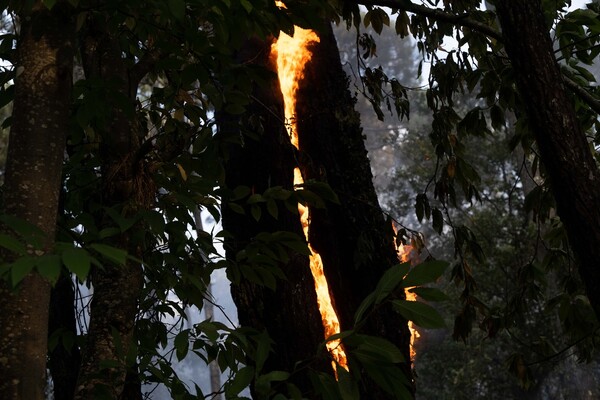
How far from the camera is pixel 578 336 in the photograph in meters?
3.70

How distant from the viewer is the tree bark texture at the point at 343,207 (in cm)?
362

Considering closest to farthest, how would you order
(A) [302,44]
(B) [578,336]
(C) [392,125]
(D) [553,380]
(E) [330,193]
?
(E) [330,193] → (B) [578,336] → (A) [302,44] → (D) [553,380] → (C) [392,125]

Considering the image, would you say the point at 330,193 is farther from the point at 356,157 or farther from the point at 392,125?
the point at 392,125

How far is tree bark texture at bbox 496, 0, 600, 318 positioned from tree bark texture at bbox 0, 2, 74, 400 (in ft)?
4.50

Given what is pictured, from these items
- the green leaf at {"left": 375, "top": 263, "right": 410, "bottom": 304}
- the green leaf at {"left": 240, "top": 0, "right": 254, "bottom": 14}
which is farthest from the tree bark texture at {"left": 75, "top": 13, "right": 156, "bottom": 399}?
the green leaf at {"left": 375, "top": 263, "right": 410, "bottom": 304}

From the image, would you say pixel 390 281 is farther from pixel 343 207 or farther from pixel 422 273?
pixel 343 207

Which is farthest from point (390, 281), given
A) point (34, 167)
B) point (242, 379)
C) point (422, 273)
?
point (34, 167)

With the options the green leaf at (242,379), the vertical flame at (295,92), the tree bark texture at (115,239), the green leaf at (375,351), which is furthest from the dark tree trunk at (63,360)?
the green leaf at (375,351)

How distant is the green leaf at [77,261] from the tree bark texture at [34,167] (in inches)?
13.5

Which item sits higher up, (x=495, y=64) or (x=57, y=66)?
(x=495, y=64)

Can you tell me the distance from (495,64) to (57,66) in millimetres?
2529

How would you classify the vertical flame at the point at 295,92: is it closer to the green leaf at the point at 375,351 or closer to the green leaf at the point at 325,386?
the green leaf at the point at 325,386

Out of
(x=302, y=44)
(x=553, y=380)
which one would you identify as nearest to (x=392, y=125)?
(x=553, y=380)

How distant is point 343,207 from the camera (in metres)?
3.69
